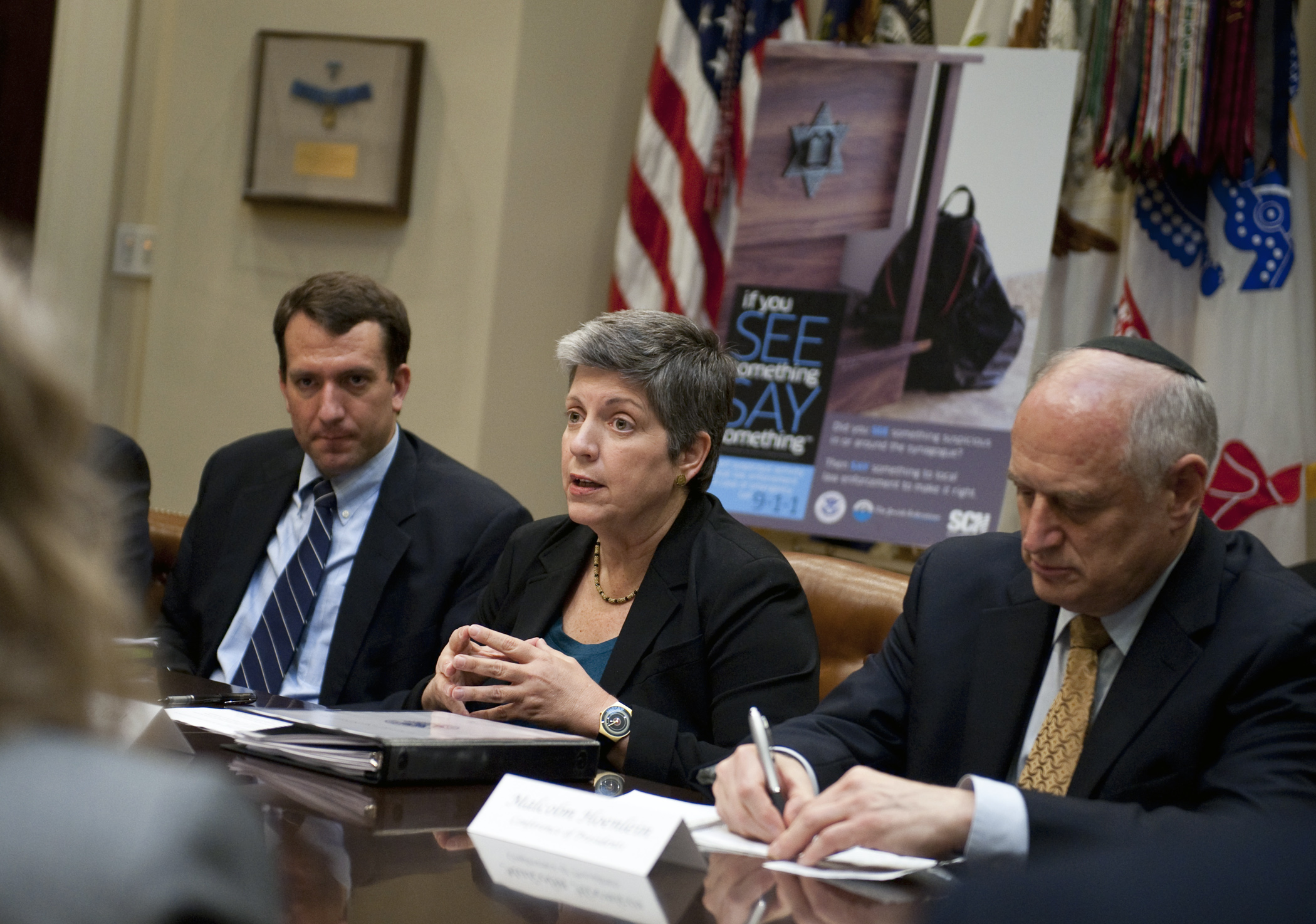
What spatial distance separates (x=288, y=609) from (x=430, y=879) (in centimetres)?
169

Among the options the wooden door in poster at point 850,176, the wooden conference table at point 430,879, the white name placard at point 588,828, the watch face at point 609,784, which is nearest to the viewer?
the wooden conference table at point 430,879

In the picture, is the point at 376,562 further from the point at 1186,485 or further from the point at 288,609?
the point at 1186,485

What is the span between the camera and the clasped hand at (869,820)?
135cm

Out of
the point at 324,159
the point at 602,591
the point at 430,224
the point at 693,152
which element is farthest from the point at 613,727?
the point at 324,159

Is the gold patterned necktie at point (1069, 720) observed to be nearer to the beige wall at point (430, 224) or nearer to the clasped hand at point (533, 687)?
the clasped hand at point (533, 687)

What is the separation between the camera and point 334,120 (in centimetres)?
435

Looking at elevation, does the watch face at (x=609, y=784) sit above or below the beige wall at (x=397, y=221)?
below

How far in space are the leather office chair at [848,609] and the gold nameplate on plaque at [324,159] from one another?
7.88ft

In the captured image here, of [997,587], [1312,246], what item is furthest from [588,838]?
[1312,246]

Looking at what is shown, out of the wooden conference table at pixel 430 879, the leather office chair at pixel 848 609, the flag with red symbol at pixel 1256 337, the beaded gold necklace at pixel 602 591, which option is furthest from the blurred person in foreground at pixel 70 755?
the flag with red symbol at pixel 1256 337

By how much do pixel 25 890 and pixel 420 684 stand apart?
1753mm

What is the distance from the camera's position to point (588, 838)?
1310 mm

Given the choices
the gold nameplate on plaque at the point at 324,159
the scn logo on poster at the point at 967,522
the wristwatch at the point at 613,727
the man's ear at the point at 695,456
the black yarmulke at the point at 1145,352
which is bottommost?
the wristwatch at the point at 613,727

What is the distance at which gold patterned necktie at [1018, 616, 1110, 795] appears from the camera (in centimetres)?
171
